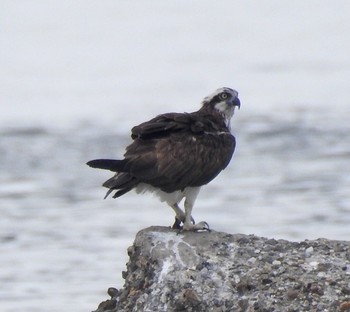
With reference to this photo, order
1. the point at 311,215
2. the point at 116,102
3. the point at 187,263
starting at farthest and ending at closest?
the point at 116,102 → the point at 311,215 → the point at 187,263

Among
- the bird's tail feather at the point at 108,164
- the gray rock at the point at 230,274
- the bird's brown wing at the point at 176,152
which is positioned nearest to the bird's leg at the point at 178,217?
the bird's brown wing at the point at 176,152

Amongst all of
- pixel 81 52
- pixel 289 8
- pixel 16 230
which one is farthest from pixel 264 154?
pixel 289 8

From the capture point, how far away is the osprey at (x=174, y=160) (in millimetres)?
14109

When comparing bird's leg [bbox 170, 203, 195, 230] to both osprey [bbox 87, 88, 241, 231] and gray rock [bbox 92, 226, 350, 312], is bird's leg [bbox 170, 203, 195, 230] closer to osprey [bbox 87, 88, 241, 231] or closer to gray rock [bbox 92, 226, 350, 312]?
osprey [bbox 87, 88, 241, 231]

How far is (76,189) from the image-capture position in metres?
30.0

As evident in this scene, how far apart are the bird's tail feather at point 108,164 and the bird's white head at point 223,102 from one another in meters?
1.46

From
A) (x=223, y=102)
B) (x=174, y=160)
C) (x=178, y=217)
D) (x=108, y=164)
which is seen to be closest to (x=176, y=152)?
(x=174, y=160)

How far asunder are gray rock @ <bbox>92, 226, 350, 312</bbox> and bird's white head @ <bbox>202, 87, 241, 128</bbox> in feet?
5.48

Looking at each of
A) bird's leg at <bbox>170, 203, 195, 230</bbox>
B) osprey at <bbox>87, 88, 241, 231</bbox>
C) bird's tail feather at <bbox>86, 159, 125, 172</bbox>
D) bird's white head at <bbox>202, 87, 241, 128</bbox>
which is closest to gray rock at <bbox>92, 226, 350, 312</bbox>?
bird's leg at <bbox>170, 203, 195, 230</bbox>

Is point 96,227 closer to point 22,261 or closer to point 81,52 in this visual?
point 22,261

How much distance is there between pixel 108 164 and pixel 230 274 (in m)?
1.59

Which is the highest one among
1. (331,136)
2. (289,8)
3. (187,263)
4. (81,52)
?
(289,8)

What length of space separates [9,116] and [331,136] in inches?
301

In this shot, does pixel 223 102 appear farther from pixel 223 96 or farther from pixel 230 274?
pixel 230 274
